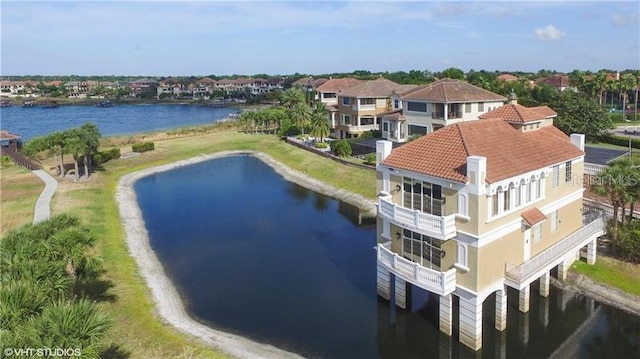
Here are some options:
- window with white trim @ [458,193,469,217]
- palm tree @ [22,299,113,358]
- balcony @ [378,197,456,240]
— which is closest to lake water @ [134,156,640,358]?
balcony @ [378,197,456,240]

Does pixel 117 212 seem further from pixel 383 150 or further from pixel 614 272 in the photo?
pixel 614 272

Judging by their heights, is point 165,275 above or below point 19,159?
below

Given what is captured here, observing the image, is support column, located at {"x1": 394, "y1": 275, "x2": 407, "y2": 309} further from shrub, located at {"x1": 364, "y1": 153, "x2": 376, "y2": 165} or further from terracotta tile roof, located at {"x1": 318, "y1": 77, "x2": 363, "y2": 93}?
terracotta tile roof, located at {"x1": 318, "y1": 77, "x2": 363, "y2": 93}

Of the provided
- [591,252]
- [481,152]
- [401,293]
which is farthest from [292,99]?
[481,152]

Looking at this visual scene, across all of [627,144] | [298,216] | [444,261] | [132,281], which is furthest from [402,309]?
[627,144]

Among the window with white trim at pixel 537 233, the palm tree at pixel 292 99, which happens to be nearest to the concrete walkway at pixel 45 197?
the window with white trim at pixel 537 233

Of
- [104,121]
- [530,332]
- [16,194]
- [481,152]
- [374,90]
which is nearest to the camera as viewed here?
[481,152]

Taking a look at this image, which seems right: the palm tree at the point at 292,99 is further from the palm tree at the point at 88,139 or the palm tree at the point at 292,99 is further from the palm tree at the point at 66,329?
the palm tree at the point at 66,329
